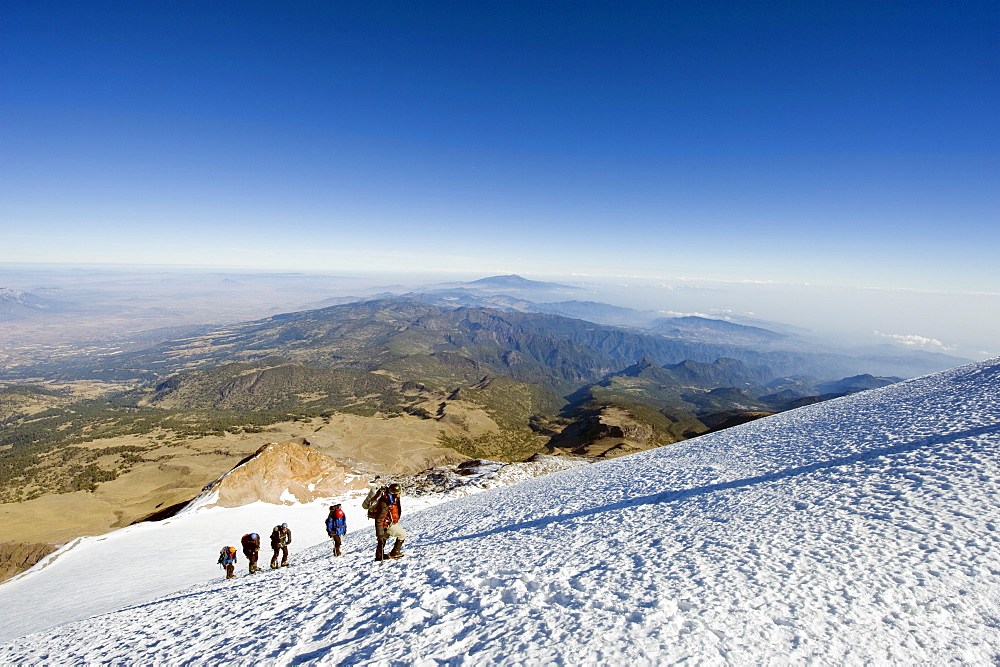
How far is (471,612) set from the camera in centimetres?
715

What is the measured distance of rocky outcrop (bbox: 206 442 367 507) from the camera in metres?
37.3

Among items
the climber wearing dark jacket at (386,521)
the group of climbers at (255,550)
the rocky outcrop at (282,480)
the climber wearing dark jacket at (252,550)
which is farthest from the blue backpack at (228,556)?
the rocky outcrop at (282,480)

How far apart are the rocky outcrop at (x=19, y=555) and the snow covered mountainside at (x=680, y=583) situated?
1050 inches

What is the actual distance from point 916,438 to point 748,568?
10.5 meters

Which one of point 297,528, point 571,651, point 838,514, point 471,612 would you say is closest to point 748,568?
point 838,514

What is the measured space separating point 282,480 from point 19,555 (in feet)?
58.5

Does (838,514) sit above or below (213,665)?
above

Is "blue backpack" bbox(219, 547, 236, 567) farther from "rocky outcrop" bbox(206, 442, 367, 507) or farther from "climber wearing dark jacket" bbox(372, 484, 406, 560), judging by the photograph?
Answer: "rocky outcrop" bbox(206, 442, 367, 507)

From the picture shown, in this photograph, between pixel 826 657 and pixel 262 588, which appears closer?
pixel 826 657

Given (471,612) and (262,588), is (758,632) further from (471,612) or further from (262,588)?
(262,588)

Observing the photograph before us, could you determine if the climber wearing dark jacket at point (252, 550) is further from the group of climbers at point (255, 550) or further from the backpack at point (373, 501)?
the backpack at point (373, 501)

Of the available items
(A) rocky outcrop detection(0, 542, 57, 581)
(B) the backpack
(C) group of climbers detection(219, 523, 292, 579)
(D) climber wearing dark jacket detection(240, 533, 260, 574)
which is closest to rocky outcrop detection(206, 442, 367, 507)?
(A) rocky outcrop detection(0, 542, 57, 581)

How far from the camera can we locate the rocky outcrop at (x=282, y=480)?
37.3 metres

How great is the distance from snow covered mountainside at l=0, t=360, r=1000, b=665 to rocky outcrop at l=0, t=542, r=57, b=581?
26662 mm
